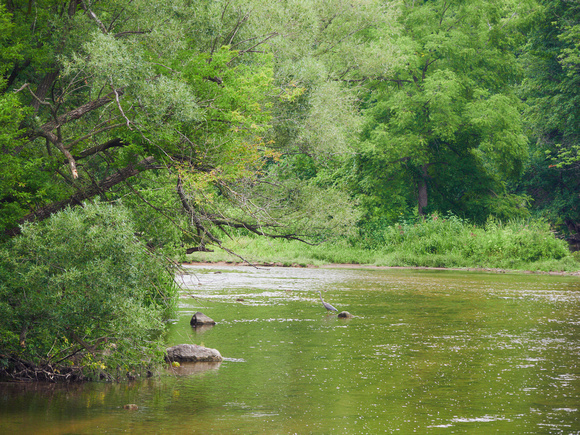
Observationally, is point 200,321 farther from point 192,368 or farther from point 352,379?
point 352,379

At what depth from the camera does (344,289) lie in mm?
26234

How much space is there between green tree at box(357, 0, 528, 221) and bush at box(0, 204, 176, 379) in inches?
1242

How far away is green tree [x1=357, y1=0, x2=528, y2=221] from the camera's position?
4128cm

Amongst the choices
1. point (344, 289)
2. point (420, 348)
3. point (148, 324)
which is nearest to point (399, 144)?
point (344, 289)

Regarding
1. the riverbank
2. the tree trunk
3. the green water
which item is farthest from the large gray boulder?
the tree trunk

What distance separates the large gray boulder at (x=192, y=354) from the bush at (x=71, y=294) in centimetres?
170

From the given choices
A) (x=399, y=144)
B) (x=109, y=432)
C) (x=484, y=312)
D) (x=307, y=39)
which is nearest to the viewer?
(x=109, y=432)

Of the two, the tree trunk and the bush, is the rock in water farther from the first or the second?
the tree trunk

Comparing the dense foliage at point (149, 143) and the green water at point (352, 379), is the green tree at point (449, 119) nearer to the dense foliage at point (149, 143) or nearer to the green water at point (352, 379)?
the dense foliage at point (149, 143)

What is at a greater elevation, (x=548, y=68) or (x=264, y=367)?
(x=548, y=68)

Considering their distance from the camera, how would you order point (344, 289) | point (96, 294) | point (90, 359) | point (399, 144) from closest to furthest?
point (96, 294) → point (90, 359) → point (344, 289) → point (399, 144)

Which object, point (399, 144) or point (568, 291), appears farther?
point (399, 144)

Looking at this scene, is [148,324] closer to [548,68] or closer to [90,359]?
[90,359]

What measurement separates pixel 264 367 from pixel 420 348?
A: 3.74 meters
